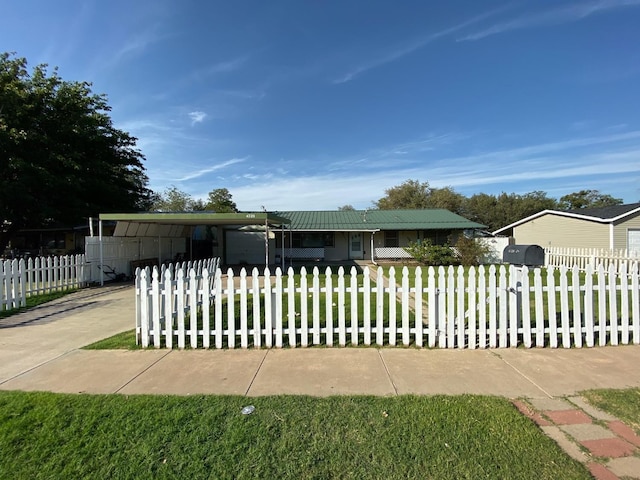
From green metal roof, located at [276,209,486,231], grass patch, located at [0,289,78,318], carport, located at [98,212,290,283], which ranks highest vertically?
green metal roof, located at [276,209,486,231]

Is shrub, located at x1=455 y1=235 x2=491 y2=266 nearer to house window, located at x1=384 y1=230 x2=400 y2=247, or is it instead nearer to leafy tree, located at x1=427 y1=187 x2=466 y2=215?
house window, located at x1=384 y1=230 x2=400 y2=247

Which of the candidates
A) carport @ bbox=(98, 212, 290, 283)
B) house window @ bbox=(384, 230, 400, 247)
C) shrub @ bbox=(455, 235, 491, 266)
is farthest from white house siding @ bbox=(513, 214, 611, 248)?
carport @ bbox=(98, 212, 290, 283)

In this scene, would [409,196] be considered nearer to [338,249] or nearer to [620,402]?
[338,249]

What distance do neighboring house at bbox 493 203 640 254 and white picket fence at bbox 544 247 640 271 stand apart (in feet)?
7.57

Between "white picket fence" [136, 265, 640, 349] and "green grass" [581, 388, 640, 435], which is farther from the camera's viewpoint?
"white picket fence" [136, 265, 640, 349]

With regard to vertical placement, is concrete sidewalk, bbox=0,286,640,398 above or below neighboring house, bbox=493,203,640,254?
below

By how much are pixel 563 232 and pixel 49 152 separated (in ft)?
102

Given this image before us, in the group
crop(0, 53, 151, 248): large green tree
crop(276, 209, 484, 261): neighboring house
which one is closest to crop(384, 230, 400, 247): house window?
crop(276, 209, 484, 261): neighboring house

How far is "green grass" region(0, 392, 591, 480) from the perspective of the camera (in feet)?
7.43

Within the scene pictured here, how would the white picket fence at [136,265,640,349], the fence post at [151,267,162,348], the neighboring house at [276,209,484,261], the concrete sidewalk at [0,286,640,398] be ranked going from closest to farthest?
1. the concrete sidewalk at [0,286,640,398]
2. the white picket fence at [136,265,640,349]
3. the fence post at [151,267,162,348]
4. the neighboring house at [276,209,484,261]

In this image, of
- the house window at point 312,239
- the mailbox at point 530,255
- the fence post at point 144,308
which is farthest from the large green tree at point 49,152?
the mailbox at point 530,255

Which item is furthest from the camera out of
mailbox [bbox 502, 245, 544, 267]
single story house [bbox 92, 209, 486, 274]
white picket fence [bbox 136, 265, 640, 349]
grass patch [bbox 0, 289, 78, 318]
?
single story house [bbox 92, 209, 486, 274]

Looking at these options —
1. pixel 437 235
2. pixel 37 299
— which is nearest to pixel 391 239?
pixel 437 235

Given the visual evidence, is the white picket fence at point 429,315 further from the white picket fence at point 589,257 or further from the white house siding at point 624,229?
the white house siding at point 624,229
